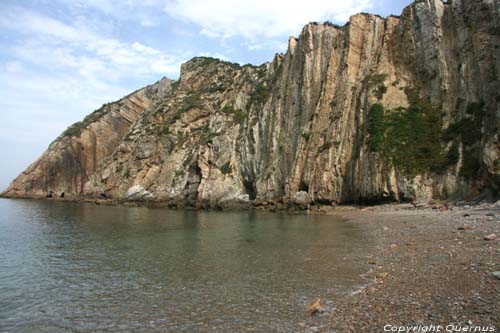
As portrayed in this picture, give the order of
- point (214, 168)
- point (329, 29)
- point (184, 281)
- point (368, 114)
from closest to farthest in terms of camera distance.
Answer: point (184, 281) → point (368, 114) → point (329, 29) → point (214, 168)

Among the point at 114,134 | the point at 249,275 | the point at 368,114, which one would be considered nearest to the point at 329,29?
the point at 368,114

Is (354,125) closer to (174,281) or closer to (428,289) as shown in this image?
(174,281)

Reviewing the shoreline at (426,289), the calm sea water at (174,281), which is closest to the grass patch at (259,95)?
the calm sea water at (174,281)

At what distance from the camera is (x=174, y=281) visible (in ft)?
43.2

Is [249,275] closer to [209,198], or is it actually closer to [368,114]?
[368,114]

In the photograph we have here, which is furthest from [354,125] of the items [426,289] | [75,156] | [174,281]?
[75,156]

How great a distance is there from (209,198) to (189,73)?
56.6m

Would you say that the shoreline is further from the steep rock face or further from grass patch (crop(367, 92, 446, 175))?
the steep rock face

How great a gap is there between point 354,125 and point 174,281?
38638mm

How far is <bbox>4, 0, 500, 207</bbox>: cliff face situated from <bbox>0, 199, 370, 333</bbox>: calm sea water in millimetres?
18432

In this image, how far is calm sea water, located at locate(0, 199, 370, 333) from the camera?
30.1 ft

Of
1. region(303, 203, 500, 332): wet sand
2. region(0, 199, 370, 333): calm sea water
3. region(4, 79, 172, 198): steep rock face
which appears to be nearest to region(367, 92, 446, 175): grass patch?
region(0, 199, 370, 333): calm sea water

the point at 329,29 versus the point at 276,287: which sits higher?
the point at 329,29

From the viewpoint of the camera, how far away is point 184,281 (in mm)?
13070
